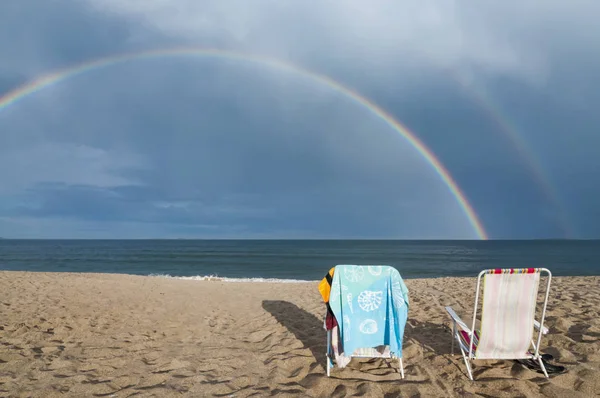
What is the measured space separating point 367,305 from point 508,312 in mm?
1398

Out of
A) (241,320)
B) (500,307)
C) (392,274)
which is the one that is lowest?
(241,320)

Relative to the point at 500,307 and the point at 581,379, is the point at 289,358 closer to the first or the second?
the point at 500,307

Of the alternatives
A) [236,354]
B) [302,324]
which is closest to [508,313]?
[236,354]

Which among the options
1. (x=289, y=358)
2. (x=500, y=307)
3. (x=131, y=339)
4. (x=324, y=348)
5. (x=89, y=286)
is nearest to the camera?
(x=500, y=307)

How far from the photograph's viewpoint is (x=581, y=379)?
12.3ft

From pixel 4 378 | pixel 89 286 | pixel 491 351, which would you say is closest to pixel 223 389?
pixel 4 378

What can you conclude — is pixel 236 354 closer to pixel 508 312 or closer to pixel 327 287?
pixel 327 287

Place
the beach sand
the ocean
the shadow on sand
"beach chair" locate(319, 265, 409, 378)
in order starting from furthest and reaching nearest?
the ocean < the shadow on sand < "beach chair" locate(319, 265, 409, 378) < the beach sand

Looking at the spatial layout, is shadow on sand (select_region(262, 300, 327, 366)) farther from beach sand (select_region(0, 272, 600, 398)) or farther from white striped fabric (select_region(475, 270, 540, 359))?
white striped fabric (select_region(475, 270, 540, 359))

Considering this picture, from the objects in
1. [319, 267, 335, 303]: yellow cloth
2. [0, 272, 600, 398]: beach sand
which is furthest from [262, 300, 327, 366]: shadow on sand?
[319, 267, 335, 303]: yellow cloth

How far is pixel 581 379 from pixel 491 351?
0.90m

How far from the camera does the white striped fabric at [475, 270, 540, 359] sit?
3658 millimetres

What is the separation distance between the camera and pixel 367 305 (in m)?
4.03

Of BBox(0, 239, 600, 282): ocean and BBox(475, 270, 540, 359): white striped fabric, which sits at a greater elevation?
BBox(475, 270, 540, 359): white striped fabric
